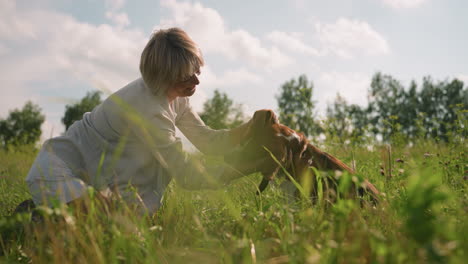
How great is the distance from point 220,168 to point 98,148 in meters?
1.19

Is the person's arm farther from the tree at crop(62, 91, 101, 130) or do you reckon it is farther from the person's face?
the tree at crop(62, 91, 101, 130)

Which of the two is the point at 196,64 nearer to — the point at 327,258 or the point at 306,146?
the point at 306,146

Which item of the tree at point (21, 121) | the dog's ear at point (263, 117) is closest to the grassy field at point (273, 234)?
the dog's ear at point (263, 117)

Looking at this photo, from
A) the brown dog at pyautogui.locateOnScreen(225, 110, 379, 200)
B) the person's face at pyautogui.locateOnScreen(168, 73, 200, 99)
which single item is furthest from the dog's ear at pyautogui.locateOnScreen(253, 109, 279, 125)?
the person's face at pyautogui.locateOnScreen(168, 73, 200, 99)

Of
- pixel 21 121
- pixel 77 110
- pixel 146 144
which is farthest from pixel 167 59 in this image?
pixel 21 121

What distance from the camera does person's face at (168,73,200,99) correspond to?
3174 millimetres

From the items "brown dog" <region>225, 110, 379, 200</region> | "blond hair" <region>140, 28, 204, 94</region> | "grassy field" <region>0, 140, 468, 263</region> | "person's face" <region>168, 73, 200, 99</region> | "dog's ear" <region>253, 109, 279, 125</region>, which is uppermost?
"blond hair" <region>140, 28, 204, 94</region>

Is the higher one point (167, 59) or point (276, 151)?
point (167, 59)

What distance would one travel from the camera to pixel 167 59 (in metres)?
2.99

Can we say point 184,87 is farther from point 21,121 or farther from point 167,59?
point 21,121

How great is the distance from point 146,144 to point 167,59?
2.53ft

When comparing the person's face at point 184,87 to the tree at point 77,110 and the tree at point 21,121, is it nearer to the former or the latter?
the tree at point 77,110

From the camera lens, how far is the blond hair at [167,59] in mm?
3014

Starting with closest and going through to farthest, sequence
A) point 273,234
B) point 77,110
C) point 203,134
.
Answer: point 273,234
point 203,134
point 77,110
